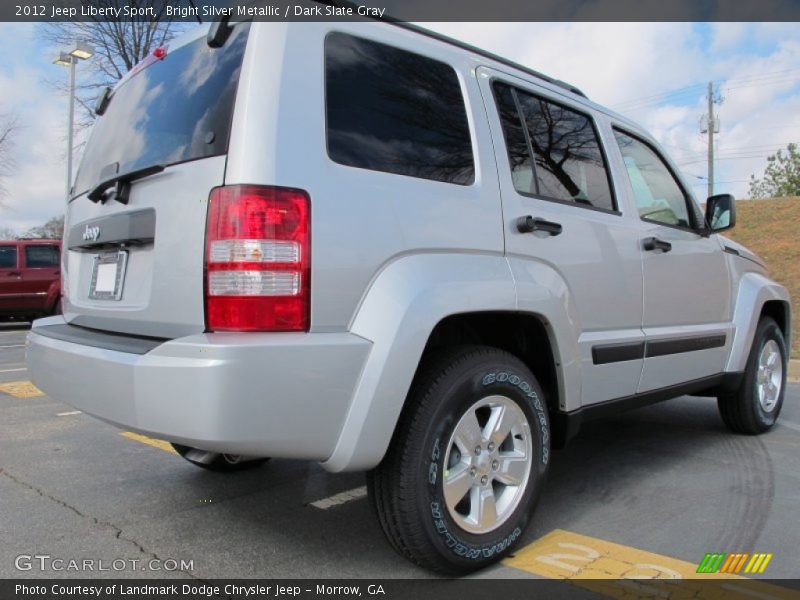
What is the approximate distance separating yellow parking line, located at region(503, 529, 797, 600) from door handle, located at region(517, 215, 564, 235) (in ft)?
4.35

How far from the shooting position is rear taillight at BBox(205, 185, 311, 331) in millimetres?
2049

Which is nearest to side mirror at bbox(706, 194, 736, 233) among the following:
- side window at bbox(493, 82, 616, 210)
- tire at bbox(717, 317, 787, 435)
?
tire at bbox(717, 317, 787, 435)

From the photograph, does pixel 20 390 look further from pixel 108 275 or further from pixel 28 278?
pixel 28 278

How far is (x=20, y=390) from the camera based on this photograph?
6559 mm

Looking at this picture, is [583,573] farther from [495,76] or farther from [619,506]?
[495,76]

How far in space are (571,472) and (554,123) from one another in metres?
1.98

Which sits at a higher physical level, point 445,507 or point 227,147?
point 227,147

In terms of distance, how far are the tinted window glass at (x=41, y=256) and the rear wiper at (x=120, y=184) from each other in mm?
13895

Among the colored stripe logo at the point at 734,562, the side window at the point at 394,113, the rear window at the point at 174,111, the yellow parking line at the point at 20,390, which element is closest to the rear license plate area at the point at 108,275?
the rear window at the point at 174,111

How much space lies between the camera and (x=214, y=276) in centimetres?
209

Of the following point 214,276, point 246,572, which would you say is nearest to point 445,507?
point 246,572

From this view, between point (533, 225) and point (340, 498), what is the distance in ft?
5.57

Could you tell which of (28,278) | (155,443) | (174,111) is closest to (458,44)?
(174,111)

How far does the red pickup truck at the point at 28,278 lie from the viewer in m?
14.5
